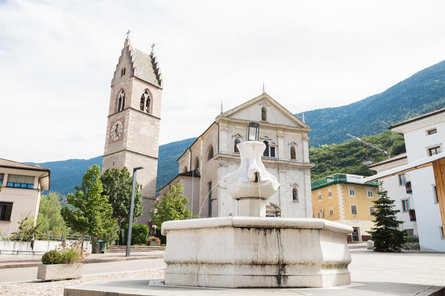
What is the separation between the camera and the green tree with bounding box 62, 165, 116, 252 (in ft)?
88.2

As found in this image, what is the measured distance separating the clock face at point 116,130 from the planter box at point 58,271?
35.9 meters

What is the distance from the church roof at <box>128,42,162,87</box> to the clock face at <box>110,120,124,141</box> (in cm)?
738

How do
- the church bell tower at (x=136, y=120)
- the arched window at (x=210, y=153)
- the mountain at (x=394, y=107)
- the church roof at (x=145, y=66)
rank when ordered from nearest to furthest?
the arched window at (x=210, y=153) → the church bell tower at (x=136, y=120) → the church roof at (x=145, y=66) → the mountain at (x=394, y=107)

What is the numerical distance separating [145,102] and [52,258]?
39.4 m

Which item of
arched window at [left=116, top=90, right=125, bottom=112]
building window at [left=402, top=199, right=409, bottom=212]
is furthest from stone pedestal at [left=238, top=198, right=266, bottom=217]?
arched window at [left=116, top=90, right=125, bottom=112]

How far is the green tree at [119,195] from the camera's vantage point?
34.8 metres

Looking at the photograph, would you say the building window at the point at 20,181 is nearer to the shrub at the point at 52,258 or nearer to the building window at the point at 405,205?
the shrub at the point at 52,258

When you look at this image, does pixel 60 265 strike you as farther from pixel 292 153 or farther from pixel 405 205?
pixel 405 205

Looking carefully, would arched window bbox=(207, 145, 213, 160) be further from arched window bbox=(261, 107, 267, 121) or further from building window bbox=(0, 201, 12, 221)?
building window bbox=(0, 201, 12, 221)

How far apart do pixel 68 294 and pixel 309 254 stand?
4.09m

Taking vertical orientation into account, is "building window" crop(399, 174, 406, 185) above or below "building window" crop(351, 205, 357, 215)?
above

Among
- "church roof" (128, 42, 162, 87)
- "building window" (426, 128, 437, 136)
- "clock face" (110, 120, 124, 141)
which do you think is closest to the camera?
"building window" (426, 128, 437, 136)

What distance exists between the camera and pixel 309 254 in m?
5.83

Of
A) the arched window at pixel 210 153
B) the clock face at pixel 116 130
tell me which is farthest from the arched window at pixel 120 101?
the arched window at pixel 210 153
